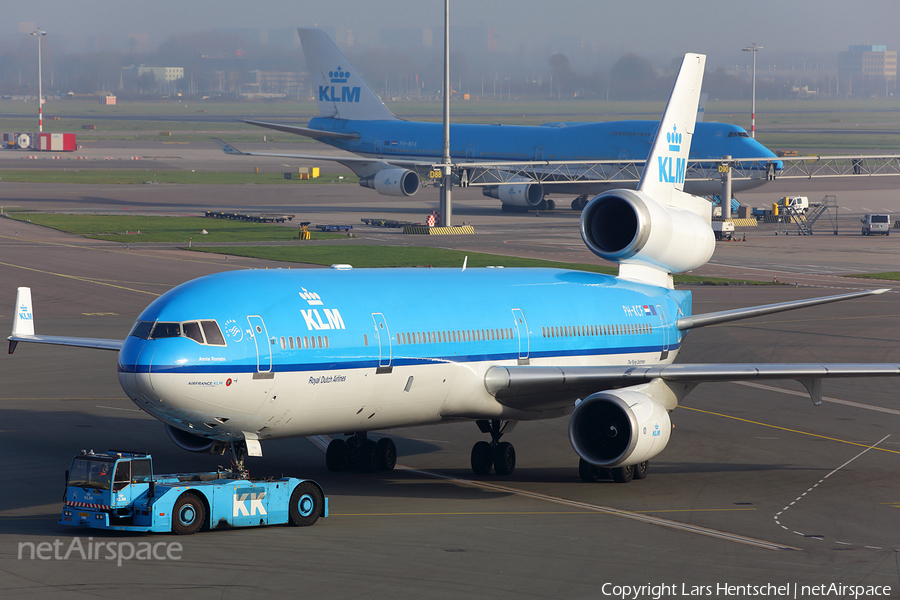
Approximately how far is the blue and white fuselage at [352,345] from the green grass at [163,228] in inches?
2066

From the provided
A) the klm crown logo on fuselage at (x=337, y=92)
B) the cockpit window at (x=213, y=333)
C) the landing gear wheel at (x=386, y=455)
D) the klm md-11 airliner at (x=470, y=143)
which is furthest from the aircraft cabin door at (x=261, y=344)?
the klm crown logo on fuselage at (x=337, y=92)

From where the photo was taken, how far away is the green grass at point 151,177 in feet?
441

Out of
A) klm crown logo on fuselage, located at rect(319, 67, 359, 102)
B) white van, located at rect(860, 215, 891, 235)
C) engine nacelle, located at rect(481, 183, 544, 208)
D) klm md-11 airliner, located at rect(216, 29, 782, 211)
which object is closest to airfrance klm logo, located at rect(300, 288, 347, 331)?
klm md-11 airliner, located at rect(216, 29, 782, 211)

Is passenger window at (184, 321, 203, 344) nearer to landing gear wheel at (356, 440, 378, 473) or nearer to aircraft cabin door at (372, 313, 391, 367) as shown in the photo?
aircraft cabin door at (372, 313, 391, 367)

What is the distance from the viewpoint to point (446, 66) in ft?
265

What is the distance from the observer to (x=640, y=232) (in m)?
31.1

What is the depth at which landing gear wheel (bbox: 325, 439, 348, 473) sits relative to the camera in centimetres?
2750

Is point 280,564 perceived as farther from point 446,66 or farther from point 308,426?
point 446,66

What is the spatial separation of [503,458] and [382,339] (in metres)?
5.40

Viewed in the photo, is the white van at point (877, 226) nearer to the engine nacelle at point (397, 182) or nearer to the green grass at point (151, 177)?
the engine nacelle at point (397, 182)

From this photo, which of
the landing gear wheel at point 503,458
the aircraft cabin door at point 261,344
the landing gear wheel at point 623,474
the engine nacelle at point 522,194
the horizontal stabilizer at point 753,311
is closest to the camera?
the aircraft cabin door at point 261,344

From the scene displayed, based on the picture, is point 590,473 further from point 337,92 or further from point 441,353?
point 337,92

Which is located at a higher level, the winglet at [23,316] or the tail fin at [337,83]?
the tail fin at [337,83]

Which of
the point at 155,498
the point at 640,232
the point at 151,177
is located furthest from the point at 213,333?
the point at 151,177
